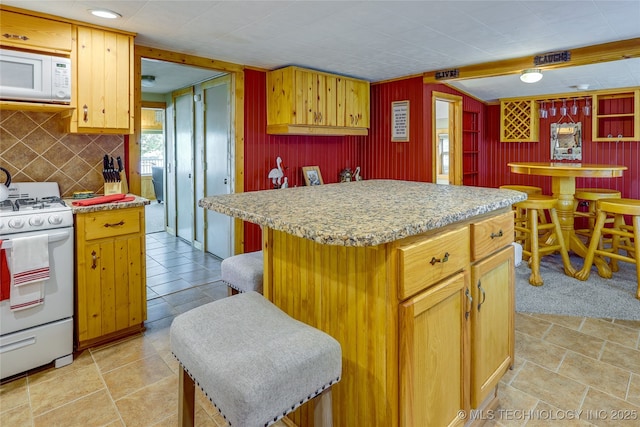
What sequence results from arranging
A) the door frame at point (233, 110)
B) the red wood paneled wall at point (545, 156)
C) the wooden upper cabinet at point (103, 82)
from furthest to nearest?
the red wood paneled wall at point (545, 156) → the door frame at point (233, 110) → the wooden upper cabinet at point (103, 82)

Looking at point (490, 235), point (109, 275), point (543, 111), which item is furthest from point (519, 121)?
point (109, 275)

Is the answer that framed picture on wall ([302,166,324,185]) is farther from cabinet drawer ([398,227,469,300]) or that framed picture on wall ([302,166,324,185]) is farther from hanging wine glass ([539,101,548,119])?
hanging wine glass ([539,101,548,119])

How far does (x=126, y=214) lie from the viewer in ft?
8.53

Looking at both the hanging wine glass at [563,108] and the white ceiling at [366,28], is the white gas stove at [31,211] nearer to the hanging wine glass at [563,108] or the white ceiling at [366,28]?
the white ceiling at [366,28]

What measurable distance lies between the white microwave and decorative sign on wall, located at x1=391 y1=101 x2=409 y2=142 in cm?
345

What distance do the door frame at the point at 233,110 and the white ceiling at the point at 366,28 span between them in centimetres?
10

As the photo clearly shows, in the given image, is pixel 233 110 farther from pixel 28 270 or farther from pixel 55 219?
pixel 28 270

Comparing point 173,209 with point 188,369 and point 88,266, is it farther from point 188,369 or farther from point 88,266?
point 188,369

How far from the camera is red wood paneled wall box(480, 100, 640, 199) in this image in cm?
552

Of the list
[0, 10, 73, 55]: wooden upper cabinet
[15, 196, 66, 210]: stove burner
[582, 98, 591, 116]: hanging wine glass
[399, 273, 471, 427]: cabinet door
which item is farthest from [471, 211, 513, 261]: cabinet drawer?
[582, 98, 591, 116]: hanging wine glass

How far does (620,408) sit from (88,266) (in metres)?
3.06

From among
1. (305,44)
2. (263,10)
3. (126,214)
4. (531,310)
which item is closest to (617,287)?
(531,310)

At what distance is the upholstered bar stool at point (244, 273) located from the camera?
203 cm

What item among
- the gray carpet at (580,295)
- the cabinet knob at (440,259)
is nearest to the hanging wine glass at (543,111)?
the gray carpet at (580,295)
